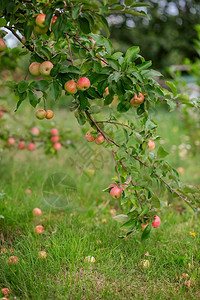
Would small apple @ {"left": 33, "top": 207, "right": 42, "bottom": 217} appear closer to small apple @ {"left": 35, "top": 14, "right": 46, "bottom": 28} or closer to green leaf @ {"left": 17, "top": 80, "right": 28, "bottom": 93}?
green leaf @ {"left": 17, "top": 80, "right": 28, "bottom": 93}

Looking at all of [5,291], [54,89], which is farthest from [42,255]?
[54,89]

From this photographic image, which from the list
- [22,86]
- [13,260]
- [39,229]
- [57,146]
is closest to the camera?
[22,86]

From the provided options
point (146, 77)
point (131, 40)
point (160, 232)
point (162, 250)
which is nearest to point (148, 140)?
point (146, 77)

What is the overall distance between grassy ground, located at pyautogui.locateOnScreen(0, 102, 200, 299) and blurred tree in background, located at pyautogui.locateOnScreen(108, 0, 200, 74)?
27.3 feet

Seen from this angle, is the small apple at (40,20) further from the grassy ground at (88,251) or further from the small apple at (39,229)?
the small apple at (39,229)

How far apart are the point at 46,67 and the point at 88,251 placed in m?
0.84

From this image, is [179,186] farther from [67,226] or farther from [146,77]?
[67,226]

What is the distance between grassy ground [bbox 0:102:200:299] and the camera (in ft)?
3.94

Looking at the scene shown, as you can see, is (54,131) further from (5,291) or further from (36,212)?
(5,291)

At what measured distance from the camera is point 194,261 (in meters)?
1.38

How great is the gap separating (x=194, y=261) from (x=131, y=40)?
989 centimetres

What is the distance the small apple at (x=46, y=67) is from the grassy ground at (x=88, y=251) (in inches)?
26.5

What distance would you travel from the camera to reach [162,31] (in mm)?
10633

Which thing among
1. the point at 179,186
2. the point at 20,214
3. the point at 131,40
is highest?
the point at 179,186
